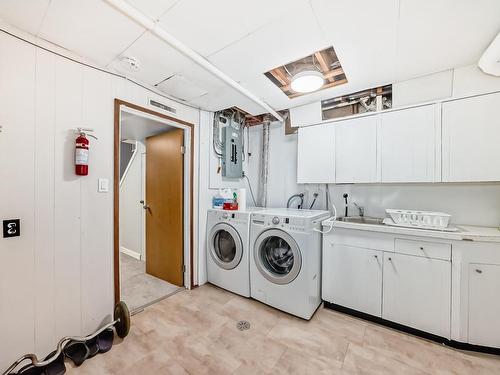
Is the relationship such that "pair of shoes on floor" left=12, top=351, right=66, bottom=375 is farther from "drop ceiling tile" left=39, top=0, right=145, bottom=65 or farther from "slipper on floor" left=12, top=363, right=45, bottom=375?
"drop ceiling tile" left=39, top=0, right=145, bottom=65

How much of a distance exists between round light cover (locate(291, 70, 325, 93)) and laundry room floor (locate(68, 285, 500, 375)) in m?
2.32

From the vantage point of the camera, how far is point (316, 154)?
256 cm

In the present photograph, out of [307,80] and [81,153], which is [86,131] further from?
[307,80]

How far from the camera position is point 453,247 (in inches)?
65.2

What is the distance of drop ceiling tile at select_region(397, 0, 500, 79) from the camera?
1255mm

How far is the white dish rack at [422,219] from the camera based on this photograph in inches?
70.6

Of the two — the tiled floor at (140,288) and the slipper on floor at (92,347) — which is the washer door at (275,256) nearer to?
the tiled floor at (140,288)

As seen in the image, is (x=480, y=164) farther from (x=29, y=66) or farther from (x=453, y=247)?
(x=29, y=66)

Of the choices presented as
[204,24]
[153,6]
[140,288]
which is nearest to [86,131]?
[153,6]

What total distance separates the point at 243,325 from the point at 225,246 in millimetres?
956

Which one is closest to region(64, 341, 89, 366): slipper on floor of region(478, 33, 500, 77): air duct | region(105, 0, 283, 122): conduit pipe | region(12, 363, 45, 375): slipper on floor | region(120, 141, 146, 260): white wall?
region(12, 363, 45, 375): slipper on floor

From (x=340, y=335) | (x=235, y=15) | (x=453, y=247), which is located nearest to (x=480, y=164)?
(x=453, y=247)

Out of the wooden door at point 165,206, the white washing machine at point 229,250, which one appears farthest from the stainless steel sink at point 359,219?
the wooden door at point 165,206

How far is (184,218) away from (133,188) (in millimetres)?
1709
